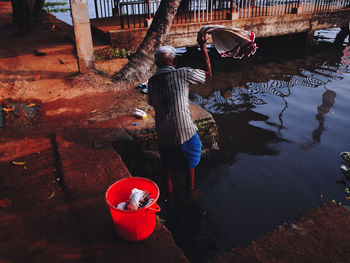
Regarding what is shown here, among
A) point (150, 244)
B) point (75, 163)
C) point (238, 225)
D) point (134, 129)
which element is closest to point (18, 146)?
point (75, 163)

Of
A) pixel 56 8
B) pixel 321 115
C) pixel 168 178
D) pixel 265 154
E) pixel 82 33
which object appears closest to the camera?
pixel 168 178

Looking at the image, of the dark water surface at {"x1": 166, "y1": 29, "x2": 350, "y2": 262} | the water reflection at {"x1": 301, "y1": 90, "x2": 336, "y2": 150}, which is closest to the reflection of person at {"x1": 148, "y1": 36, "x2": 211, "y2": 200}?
the dark water surface at {"x1": 166, "y1": 29, "x2": 350, "y2": 262}

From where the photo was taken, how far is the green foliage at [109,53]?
9398mm

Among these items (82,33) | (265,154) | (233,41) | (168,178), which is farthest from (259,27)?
(168,178)

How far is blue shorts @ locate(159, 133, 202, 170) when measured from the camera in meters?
3.62

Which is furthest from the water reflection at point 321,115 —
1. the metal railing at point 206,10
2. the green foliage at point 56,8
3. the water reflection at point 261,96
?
the green foliage at point 56,8

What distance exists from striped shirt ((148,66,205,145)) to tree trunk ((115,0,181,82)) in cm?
446

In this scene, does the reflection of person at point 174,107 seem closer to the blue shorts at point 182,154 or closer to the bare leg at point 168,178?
the blue shorts at point 182,154

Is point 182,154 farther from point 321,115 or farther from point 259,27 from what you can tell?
point 259,27

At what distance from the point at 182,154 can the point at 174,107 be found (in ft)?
2.14

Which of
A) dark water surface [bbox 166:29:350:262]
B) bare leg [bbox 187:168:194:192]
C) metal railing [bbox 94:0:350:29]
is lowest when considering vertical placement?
dark water surface [bbox 166:29:350:262]

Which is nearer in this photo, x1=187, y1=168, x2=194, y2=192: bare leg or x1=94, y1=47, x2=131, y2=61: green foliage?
x1=187, y1=168, x2=194, y2=192: bare leg

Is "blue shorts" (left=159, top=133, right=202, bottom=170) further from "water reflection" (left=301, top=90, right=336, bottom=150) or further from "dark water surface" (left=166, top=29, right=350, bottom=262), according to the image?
"water reflection" (left=301, top=90, right=336, bottom=150)

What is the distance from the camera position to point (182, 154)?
3662mm
